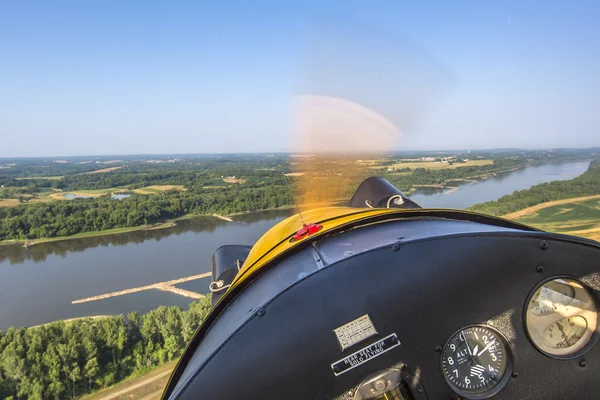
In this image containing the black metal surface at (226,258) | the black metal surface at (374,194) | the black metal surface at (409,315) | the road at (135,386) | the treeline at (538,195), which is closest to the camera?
the black metal surface at (409,315)

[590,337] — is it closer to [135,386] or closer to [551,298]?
[551,298]

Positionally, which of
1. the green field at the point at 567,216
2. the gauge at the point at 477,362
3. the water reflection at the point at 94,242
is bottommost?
the water reflection at the point at 94,242

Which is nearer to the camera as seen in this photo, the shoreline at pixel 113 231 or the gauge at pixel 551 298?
the gauge at pixel 551 298

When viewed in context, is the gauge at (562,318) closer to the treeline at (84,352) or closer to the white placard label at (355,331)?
the white placard label at (355,331)

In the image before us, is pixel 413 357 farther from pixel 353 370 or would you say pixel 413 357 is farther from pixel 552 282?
pixel 552 282

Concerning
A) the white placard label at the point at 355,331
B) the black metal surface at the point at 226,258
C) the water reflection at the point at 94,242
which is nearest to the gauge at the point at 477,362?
the white placard label at the point at 355,331

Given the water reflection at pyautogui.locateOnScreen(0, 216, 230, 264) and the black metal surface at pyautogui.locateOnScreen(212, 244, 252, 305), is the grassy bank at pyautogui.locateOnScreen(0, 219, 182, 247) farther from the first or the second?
the black metal surface at pyautogui.locateOnScreen(212, 244, 252, 305)

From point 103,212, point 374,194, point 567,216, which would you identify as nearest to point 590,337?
point 374,194

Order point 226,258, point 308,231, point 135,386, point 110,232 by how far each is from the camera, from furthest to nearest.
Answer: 1. point 110,232
2. point 135,386
3. point 226,258
4. point 308,231
